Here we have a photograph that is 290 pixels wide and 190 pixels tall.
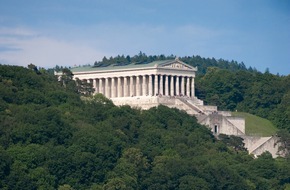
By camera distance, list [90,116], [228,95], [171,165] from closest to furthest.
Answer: [171,165] < [90,116] < [228,95]

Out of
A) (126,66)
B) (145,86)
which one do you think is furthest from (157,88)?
(126,66)

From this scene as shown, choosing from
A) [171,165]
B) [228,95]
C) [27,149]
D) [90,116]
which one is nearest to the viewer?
[27,149]

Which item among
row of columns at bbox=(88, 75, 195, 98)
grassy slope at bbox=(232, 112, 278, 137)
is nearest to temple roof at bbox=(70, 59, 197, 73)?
row of columns at bbox=(88, 75, 195, 98)

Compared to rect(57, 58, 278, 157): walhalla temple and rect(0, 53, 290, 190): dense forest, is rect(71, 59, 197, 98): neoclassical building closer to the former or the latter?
rect(57, 58, 278, 157): walhalla temple

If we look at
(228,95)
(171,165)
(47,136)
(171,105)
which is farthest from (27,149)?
(228,95)

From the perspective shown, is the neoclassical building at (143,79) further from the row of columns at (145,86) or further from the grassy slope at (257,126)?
the grassy slope at (257,126)

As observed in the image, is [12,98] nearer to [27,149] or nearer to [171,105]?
[27,149]

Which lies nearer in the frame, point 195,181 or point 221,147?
point 195,181
